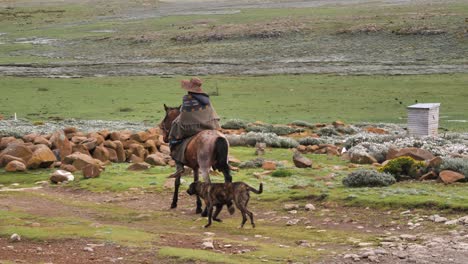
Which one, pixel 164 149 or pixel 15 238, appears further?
pixel 164 149

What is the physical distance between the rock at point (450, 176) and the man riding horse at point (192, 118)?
5.10 meters

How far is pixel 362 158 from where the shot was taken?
24188 mm

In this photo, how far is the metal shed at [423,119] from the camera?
29422 mm

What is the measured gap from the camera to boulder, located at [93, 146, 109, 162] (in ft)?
82.5

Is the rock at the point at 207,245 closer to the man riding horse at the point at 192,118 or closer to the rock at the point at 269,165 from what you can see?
the man riding horse at the point at 192,118

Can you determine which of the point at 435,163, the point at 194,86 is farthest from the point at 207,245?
the point at 435,163

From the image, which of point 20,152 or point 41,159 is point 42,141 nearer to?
point 20,152

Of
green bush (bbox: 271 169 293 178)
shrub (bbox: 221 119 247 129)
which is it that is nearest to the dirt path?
green bush (bbox: 271 169 293 178)

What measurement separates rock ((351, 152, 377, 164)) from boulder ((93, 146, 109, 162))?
712cm

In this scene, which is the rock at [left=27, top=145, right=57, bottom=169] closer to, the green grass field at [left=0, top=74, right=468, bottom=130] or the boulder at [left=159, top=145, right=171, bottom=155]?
the boulder at [left=159, top=145, right=171, bottom=155]

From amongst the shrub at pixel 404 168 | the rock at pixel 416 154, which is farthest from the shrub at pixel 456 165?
Answer: the rock at pixel 416 154

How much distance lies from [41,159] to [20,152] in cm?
90

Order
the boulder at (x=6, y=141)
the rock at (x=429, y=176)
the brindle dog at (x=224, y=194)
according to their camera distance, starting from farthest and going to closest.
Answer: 1. the boulder at (x=6, y=141)
2. the rock at (x=429, y=176)
3. the brindle dog at (x=224, y=194)

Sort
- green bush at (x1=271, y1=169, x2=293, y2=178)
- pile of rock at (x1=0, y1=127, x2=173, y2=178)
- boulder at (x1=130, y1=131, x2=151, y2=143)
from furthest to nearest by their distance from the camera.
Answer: boulder at (x1=130, y1=131, x2=151, y2=143) → pile of rock at (x1=0, y1=127, x2=173, y2=178) → green bush at (x1=271, y1=169, x2=293, y2=178)
